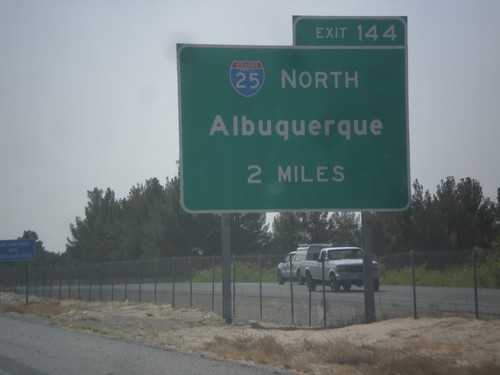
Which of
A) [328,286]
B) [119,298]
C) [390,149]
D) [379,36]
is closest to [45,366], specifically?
[390,149]

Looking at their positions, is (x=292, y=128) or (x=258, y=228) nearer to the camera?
(x=292, y=128)

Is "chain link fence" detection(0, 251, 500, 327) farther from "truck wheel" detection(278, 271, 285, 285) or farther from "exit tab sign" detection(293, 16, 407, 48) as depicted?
"exit tab sign" detection(293, 16, 407, 48)

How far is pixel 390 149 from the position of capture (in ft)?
68.7

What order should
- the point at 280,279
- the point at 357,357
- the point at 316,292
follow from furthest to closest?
the point at 280,279, the point at 316,292, the point at 357,357

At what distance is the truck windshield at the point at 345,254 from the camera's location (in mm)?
33188

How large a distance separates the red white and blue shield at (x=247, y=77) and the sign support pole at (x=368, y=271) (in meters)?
4.37

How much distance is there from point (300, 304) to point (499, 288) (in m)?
7.55

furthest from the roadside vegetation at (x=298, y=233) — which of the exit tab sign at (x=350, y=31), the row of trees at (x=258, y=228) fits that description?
the exit tab sign at (x=350, y=31)

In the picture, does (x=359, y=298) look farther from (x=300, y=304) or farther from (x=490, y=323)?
(x=490, y=323)

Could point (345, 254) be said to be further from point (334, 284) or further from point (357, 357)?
point (357, 357)

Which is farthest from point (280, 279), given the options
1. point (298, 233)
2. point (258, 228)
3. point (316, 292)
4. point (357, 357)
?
point (258, 228)

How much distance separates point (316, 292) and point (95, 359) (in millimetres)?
→ 16244

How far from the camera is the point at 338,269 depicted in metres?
32.2

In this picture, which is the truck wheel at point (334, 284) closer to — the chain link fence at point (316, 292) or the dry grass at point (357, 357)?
the chain link fence at point (316, 292)
